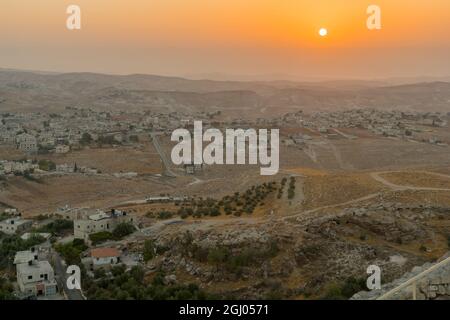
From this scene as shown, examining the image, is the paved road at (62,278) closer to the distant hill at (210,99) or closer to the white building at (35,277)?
the white building at (35,277)

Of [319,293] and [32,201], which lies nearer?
[319,293]

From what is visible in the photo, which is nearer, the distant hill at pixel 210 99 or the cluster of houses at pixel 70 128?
the cluster of houses at pixel 70 128

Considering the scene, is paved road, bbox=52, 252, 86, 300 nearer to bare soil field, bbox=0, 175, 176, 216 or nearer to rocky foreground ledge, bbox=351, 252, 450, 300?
rocky foreground ledge, bbox=351, 252, 450, 300

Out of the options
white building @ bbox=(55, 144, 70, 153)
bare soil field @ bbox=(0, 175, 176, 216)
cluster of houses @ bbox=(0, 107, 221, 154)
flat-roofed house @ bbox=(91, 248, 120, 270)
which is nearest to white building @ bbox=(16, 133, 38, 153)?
cluster of houses @ bbox=(0, 107, 221, 154)

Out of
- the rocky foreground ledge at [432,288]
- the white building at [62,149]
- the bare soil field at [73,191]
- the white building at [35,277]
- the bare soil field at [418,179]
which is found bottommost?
the bare soil field at [73,191]

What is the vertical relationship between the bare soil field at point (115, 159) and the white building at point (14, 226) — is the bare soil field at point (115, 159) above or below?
above

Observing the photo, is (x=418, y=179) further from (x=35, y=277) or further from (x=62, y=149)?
(x=62, y=149)

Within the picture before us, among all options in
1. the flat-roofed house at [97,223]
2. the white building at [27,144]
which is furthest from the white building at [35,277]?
the white building at [27,144]

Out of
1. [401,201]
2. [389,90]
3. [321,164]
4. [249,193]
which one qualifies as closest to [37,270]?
[249,193]
